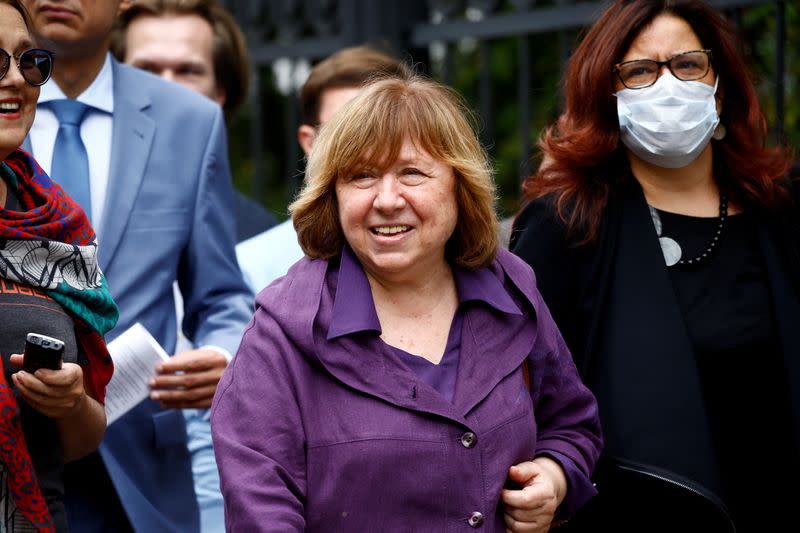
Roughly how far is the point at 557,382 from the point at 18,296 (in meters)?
1.23

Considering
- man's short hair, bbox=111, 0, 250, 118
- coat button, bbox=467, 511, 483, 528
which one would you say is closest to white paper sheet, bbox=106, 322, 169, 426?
coat button, bbox=467, 511, 483, 528

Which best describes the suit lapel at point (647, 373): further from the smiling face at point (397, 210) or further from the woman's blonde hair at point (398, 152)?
the smiling face at point (397, 210)

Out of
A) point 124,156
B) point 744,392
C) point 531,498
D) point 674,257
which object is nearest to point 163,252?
point 124,156

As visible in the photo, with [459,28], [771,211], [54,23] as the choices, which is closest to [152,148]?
[54,23]

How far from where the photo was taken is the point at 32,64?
255 cm

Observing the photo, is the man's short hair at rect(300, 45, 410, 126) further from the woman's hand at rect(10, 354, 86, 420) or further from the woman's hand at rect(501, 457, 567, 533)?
the woman's hand at rect(10, 354, 86, 420)

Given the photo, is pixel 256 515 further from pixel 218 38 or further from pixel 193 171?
pixel 218 38

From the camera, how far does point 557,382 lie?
2852mm

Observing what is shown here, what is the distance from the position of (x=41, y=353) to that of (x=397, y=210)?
81 cm

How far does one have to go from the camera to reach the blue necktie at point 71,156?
10.5 feet

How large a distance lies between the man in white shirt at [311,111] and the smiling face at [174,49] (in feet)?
1.85

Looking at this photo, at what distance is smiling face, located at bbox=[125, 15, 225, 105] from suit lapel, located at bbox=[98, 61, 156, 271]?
146 cm

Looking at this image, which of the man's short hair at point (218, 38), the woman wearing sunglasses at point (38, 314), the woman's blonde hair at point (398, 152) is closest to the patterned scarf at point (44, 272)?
the woman wearing sunglasses at point (38, 314)

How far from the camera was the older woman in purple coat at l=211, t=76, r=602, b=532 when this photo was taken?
2.48 meters
